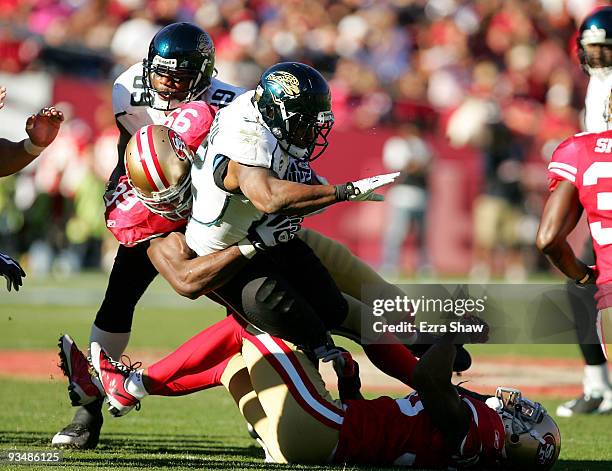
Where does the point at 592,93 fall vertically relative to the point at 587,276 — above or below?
above

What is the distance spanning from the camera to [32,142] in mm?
5707

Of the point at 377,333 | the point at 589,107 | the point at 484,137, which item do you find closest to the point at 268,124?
the point at 377,333

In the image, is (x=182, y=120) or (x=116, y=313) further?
(x=116, y=313)

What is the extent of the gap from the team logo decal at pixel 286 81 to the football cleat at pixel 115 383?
155 centimetres

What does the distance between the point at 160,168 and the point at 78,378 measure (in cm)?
120

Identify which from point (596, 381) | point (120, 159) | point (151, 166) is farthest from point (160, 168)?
point (596, 381)

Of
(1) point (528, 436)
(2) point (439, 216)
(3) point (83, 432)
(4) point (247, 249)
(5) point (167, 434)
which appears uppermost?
(4) point (247, 249)

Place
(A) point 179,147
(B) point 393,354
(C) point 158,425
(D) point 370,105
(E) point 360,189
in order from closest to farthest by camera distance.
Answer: (E) point 360,189 < (A) point 179,147 < (B) point 393,354 < (C) point 158,425 < (D) point 370,105

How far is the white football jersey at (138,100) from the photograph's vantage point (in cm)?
584

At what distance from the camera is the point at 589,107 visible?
6.42 metres

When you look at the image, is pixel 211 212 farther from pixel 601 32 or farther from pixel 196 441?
pixel 601 32

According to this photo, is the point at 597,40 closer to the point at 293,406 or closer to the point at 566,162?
the point at 566,162

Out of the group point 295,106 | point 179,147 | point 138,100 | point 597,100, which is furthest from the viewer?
point 597,100

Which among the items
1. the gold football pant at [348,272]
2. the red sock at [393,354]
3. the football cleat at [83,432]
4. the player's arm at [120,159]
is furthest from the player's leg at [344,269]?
the football cleat at [83,432]
